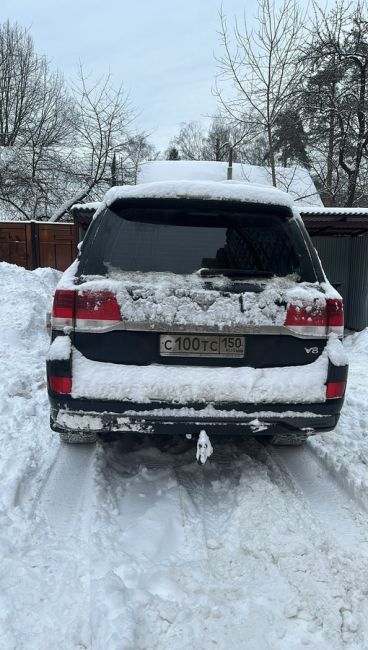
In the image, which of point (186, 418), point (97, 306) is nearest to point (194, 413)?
point (186, 418)

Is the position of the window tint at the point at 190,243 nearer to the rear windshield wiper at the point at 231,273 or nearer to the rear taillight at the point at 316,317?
the rear windshield wiper at the point at 231,273

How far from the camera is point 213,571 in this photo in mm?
2234

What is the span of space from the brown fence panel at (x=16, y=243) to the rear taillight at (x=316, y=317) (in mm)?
13549

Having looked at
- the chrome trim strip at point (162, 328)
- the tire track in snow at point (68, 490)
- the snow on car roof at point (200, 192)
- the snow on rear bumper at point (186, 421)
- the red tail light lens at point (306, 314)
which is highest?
the snow on car roof at point (200, 192)

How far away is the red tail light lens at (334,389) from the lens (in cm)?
277

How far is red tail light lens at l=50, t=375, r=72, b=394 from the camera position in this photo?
8.70 ft

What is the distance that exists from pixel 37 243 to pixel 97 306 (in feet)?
43.5

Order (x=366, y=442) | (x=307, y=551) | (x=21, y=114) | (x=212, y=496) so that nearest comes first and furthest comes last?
(x=307, y=551)
(x=212, y=496)
(x=366, y=442)
(x=21, y=114)

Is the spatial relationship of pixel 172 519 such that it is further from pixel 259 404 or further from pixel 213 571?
pixel 259 404

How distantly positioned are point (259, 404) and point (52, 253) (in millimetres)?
13513

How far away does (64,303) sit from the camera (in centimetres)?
262

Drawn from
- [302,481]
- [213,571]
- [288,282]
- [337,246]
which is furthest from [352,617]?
[337,246]

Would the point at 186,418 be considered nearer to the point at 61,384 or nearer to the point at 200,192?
the point at 61,384

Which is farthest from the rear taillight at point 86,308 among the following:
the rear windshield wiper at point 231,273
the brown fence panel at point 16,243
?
the brown fence panel at point 16,243
